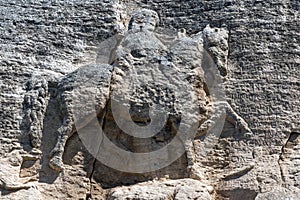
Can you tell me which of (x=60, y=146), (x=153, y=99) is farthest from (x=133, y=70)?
(x=60, y=146)

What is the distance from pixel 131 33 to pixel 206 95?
3.09ft

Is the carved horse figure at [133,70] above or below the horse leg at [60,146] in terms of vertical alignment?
above

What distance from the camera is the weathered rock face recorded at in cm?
767

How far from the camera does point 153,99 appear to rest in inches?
311

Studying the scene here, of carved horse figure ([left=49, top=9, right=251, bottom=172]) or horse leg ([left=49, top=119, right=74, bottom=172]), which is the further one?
carved horse figure ([left=49, top=9, right=251, bottom=172])

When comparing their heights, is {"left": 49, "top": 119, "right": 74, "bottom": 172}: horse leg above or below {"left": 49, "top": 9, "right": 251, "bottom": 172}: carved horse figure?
below

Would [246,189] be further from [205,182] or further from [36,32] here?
[36,32]

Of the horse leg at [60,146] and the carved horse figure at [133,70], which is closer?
the horse leg at [60,146]

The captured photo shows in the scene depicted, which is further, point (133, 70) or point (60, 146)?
point (133, 70)

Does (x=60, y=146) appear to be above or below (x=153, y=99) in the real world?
below

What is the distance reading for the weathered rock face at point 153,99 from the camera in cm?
767

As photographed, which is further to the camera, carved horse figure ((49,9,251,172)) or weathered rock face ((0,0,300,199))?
carved horse figure ((49,9,251,172))

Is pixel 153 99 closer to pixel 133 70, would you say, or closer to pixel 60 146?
pixel 133 70

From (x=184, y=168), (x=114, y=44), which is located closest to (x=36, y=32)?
(x=114, y=44)
